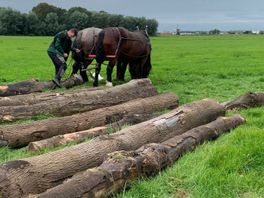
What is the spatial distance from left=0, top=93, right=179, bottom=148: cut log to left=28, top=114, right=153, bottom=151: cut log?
1.46 feet

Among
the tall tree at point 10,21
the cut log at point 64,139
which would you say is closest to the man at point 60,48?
the cut log at point 64,139

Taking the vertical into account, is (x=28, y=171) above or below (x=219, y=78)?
above

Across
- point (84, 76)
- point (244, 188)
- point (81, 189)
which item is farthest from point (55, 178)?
point (84, 76)

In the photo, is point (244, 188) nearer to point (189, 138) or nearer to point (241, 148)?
point (241, 148)

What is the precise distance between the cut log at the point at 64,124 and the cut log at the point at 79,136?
445mm

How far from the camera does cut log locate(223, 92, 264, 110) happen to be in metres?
9.45

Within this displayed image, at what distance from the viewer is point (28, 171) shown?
454 centimetres

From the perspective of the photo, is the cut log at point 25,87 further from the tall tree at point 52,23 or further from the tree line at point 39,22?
the tall tree at point 52,23

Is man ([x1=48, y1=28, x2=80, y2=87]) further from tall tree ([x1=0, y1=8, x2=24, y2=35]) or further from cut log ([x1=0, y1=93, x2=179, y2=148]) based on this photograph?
tall tree ([x1=0, y1=8, x2=24, y2=35])

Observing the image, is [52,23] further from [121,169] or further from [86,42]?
[121,169]

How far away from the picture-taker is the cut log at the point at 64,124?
6914 mm

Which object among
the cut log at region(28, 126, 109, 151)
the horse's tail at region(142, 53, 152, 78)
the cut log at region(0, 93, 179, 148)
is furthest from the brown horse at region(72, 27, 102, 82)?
the cut log at region(28, 126, 109, 151)

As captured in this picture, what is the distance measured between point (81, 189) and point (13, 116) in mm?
4628

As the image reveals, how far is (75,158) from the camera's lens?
5035 mm
